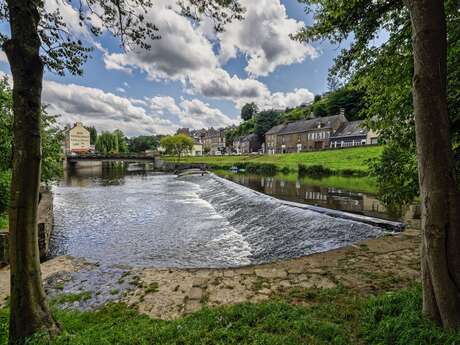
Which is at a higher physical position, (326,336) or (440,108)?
(440,108)

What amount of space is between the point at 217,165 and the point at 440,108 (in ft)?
192

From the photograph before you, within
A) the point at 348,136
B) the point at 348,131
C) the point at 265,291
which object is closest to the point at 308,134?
the point at 348,131

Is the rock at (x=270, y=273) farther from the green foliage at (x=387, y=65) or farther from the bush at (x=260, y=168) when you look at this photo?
the bush at (x=260, y=168)

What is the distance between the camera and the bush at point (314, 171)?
37.0 m

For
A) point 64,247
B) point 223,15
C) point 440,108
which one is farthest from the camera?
point 64,247

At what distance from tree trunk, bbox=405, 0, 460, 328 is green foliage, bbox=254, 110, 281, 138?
88.3 meters

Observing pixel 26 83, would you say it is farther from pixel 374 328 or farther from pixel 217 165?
pixel 217 165

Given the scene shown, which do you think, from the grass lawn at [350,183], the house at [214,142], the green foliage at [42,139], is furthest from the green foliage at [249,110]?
the green foliage at [42,139]

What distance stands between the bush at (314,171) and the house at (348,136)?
20142mm

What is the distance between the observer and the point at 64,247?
1076 cm

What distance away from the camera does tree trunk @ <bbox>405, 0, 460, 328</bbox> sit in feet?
9.59

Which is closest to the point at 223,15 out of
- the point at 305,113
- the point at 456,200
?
the point at 456,200

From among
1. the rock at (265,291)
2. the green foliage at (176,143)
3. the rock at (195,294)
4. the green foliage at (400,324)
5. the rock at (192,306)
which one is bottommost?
the rock at (195,294)

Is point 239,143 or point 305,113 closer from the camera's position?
point 305,113
